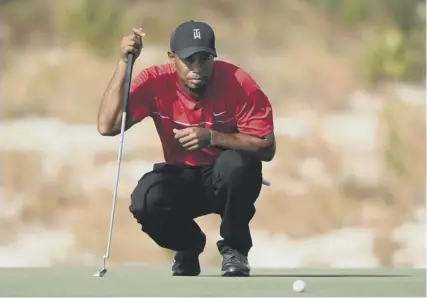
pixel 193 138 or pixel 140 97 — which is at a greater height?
pixel 140 97

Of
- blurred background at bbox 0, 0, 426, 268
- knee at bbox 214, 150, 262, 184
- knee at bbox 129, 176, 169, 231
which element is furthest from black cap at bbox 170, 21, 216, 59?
blurred background at bbox 0, 0, 426, 268

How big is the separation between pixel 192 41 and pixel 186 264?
3.36 ft

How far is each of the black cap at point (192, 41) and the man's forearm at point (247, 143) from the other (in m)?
0.33

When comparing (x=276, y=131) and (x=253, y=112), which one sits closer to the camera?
(x=253, y=112)

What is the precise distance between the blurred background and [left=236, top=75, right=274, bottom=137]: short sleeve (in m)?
3.34

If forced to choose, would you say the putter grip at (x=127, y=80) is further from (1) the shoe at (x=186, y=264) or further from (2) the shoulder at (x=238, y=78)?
(1) the shoe at (x=186, y=264)

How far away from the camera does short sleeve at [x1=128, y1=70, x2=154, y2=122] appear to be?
5895 mm

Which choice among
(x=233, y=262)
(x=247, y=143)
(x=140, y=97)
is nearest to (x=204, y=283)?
(x=233, y=262)

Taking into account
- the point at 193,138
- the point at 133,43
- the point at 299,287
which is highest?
the point at 133,43

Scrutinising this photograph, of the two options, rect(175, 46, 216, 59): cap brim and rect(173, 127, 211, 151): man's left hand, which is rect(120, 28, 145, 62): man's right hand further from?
rect(173, 127, 211, 151): man's left hand

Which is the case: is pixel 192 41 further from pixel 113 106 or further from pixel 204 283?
pixel 204 283

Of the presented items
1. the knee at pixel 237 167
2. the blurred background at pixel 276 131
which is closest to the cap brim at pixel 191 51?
the knee at pixel 237 167

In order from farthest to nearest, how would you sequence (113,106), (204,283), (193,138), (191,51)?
(113,106), (191,51), (193,138), (204,283)

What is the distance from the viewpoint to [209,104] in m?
5.90
